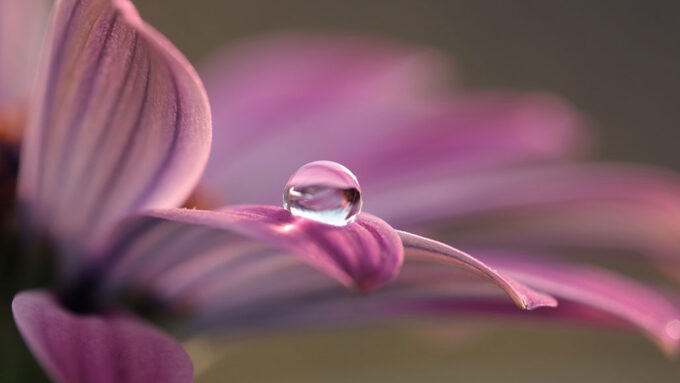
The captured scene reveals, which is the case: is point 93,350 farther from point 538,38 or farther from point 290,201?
point 538,38

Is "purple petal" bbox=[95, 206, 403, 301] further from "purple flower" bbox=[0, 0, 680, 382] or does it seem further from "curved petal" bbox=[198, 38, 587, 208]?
"curved petal" bbox=[198, 38, 587, 208]

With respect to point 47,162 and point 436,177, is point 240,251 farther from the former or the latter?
point 436,177

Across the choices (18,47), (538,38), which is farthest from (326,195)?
(538,38)

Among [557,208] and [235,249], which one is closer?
[235,249]

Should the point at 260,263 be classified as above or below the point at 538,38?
below

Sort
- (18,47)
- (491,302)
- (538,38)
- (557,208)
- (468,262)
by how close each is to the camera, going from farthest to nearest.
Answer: (538,38) < (18,47) < (557,208) < (491,302) < (468,262)

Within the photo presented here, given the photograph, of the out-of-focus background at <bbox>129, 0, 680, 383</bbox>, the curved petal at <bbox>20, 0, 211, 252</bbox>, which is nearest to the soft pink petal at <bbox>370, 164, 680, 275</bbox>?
the curved petal at <bbox>20, 0, 211, 252</bbox>

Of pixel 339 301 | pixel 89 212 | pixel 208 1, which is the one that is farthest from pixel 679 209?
pixel 208 1
